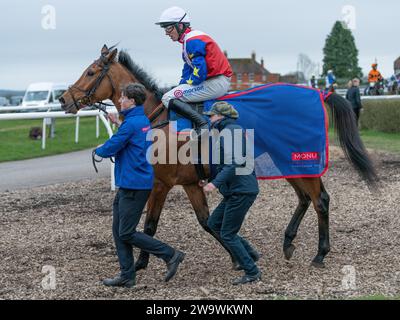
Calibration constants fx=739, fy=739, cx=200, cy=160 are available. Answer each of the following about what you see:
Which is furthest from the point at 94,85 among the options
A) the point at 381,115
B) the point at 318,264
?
the point at 381,115

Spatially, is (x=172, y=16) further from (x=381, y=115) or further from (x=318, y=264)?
(x=381, y=115)

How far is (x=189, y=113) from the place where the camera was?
6.75 meters

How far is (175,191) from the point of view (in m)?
11.1

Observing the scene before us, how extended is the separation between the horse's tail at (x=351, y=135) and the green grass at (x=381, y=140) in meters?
8.25

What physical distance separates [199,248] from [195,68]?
6.12ft

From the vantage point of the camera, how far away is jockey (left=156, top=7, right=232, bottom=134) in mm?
6746

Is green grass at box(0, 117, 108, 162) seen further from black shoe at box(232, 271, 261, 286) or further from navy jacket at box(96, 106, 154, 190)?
black shoe at box(232, 271, 261, 286)

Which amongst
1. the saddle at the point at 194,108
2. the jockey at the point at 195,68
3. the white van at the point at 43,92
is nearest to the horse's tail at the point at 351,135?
the jockey at the point at 195,68

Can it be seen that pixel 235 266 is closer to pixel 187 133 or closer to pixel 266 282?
pixel 266 282

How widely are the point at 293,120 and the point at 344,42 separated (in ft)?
208

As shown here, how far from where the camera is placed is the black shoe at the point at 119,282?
603 centimetres

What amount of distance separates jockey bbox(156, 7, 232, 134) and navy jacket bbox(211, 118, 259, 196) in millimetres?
689

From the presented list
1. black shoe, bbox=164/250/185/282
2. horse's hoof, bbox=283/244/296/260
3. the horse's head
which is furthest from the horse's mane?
horse's hoof, bbox=283/244/296/260

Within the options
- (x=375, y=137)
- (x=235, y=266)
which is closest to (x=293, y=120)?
(x=235, y=266)
